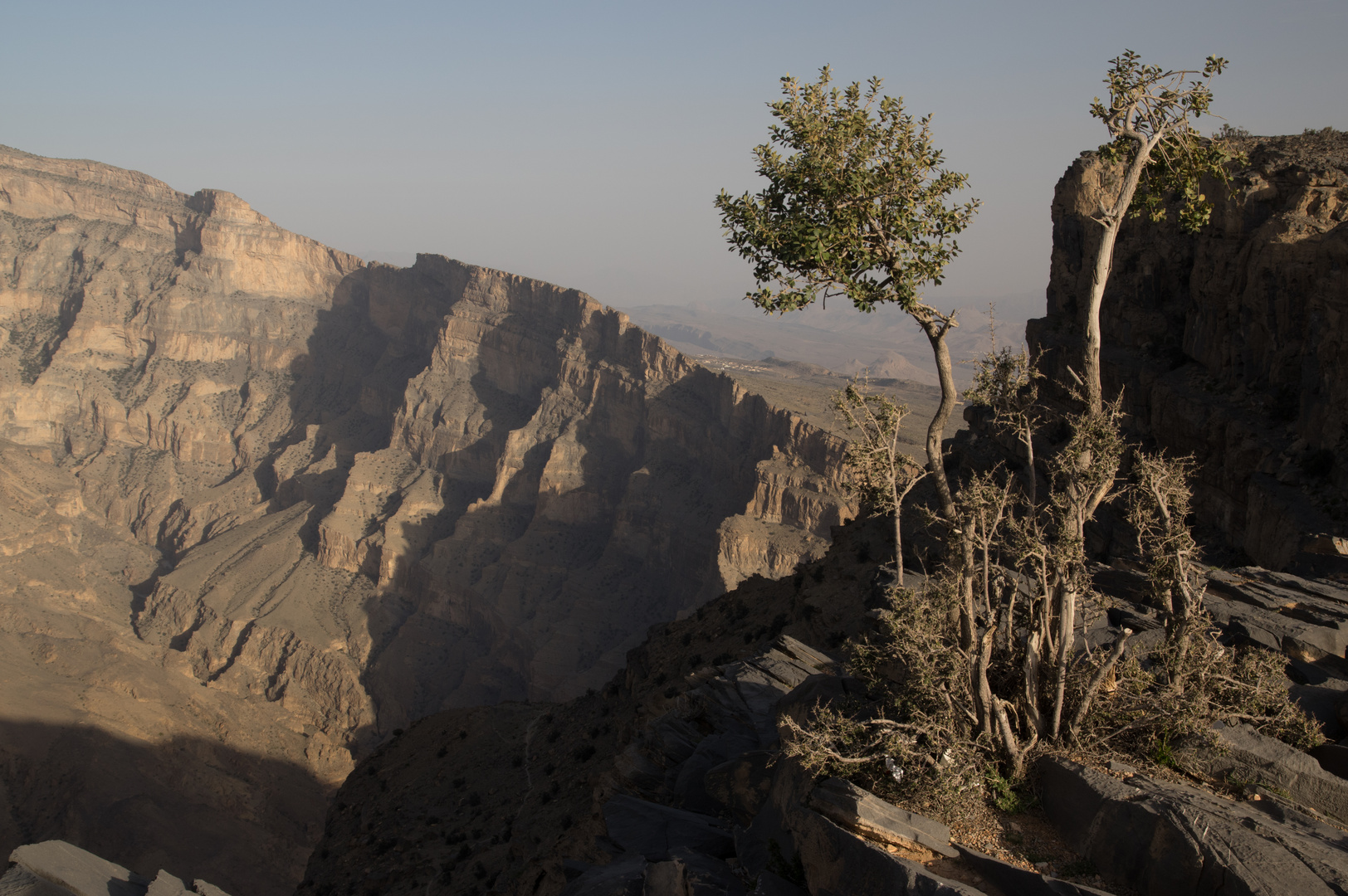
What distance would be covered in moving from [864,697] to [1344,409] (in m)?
16.1

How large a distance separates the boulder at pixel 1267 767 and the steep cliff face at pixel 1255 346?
1003 centimetres

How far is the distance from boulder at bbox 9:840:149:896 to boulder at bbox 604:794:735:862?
12768mm

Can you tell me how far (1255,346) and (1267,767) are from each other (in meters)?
18.2

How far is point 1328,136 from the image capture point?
28.2 m

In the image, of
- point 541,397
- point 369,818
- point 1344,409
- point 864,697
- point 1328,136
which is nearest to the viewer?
point 864,697

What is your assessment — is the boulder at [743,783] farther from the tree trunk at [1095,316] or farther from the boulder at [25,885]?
the boulder at [25,885]

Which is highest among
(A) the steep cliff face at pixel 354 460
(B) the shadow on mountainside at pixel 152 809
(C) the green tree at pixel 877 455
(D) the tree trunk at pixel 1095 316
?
(D) the tree trunk at pixel 1095 316

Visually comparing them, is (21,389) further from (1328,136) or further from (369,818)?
(1328,136)

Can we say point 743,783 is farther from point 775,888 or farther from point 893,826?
point 893,826

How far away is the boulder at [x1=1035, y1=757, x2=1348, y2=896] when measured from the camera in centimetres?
743

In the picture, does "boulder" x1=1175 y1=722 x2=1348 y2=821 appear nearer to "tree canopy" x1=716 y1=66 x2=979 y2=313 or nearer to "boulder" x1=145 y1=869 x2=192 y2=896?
"tree canopy" x1=716 y1=66 x2=979 y2=313

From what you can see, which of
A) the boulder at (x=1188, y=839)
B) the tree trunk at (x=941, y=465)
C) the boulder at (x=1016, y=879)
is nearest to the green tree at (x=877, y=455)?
the tree trunk at (x=941, y=465)

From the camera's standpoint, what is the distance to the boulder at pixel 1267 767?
9.13 m

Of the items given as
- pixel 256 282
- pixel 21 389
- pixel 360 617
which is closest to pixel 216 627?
pixel 360 617
